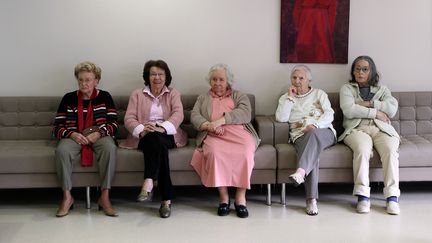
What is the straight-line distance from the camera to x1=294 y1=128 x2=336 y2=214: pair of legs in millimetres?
3514

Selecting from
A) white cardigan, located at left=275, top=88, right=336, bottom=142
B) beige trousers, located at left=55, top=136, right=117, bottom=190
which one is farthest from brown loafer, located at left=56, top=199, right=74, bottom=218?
white cardigan, located at left=275, top=88, right=336, bottom=142

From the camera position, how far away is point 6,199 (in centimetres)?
392

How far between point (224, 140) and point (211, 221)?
0.67 metres

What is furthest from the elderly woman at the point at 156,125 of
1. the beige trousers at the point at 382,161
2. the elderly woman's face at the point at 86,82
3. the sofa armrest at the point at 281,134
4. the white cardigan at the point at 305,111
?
the beige trousers at the point at 382,161

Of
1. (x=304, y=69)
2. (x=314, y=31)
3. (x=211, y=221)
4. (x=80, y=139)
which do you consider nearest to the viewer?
(x=211, y=221)

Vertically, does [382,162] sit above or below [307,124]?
below

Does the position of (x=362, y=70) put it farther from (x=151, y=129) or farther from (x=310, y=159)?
(x=151, y=129)

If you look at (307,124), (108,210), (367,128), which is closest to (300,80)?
(307,124)

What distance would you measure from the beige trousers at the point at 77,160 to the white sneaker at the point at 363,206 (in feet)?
6.15

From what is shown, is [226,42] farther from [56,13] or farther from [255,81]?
[56,13]

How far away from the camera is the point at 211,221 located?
337 centimetres

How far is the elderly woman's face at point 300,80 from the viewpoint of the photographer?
4004 millimetres

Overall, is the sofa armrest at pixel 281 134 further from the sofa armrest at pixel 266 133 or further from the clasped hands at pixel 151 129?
the clasped hands at pixel 151 129

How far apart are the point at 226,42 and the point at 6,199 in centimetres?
234
